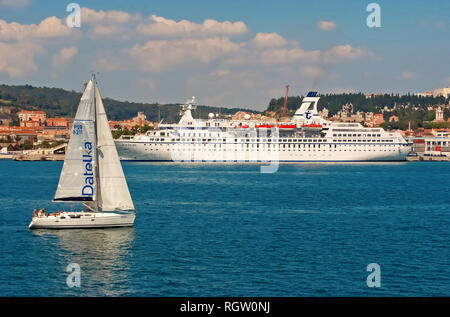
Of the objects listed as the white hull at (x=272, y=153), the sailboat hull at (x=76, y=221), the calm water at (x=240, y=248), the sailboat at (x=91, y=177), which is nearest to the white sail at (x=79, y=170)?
the sailboat at (x=91, y=177)

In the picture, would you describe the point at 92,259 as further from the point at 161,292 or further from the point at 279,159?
the point at 279,159

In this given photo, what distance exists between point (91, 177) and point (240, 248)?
20.7 ft

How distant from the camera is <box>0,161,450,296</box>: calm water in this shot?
60.5ft

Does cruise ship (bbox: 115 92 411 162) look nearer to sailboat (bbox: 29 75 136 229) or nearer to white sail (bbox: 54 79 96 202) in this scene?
sailboat (bbox: 29 75 136 229)

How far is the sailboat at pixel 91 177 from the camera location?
83.4ft

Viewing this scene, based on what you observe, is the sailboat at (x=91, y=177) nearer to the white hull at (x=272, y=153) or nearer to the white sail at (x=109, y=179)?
the white sail at (x=109, y=179)

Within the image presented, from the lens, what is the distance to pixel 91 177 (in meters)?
25.7

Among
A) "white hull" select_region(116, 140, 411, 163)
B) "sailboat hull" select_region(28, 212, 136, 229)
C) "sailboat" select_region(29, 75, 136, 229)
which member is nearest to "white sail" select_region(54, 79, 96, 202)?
"sailboat" select_region(29, 75, 136, 229)

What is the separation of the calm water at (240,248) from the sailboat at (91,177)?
526 mm

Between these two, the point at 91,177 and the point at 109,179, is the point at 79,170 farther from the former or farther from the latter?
the point at 109,179

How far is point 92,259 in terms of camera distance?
21594 mm

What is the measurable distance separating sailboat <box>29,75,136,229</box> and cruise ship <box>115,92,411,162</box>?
58217mm
